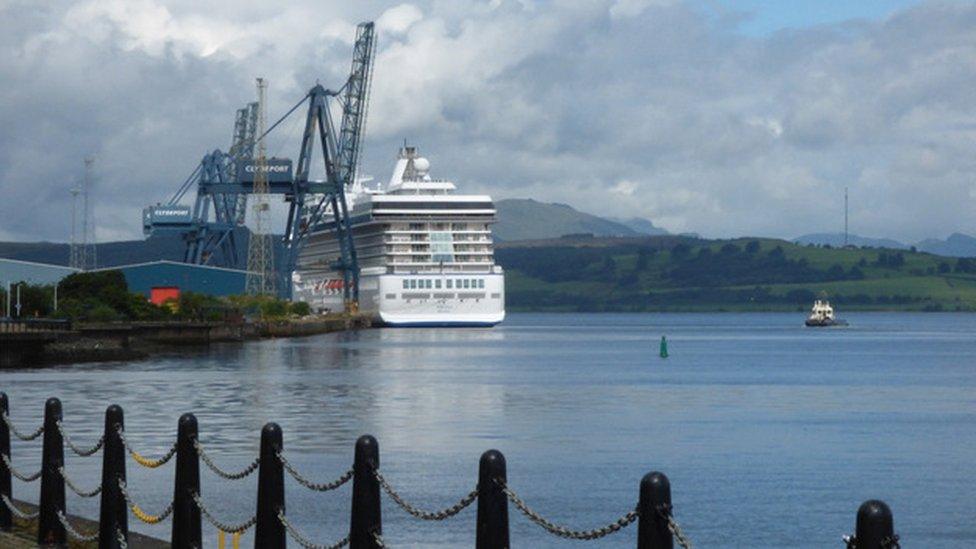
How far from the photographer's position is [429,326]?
147 meters

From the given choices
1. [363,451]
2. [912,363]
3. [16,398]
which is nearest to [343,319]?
[912,363]

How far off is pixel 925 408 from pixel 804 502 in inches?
993

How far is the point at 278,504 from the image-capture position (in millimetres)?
11914

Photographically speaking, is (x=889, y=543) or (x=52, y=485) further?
(x=52, y=485)

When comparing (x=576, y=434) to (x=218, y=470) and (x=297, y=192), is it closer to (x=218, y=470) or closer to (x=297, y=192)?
(x=218, y=470)

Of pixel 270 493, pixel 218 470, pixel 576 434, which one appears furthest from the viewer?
pixel 576 434

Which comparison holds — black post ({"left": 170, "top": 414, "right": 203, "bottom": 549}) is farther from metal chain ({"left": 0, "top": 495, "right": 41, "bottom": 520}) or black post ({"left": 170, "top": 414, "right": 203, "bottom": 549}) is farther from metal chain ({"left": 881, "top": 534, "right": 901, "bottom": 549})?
metal chain ({"left": 881, "top": 534, "right": 901, "bottom": 549})

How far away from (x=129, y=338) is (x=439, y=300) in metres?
54.1

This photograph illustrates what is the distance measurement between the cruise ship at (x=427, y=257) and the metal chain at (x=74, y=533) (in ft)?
429

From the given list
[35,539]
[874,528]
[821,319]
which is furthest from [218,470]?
[821,319]

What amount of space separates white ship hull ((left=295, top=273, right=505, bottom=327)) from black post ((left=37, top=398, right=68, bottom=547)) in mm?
130718

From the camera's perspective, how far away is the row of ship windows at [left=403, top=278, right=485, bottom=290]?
14550cm

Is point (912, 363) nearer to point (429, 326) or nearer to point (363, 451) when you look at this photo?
point (429, 326)

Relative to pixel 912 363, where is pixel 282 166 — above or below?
above
